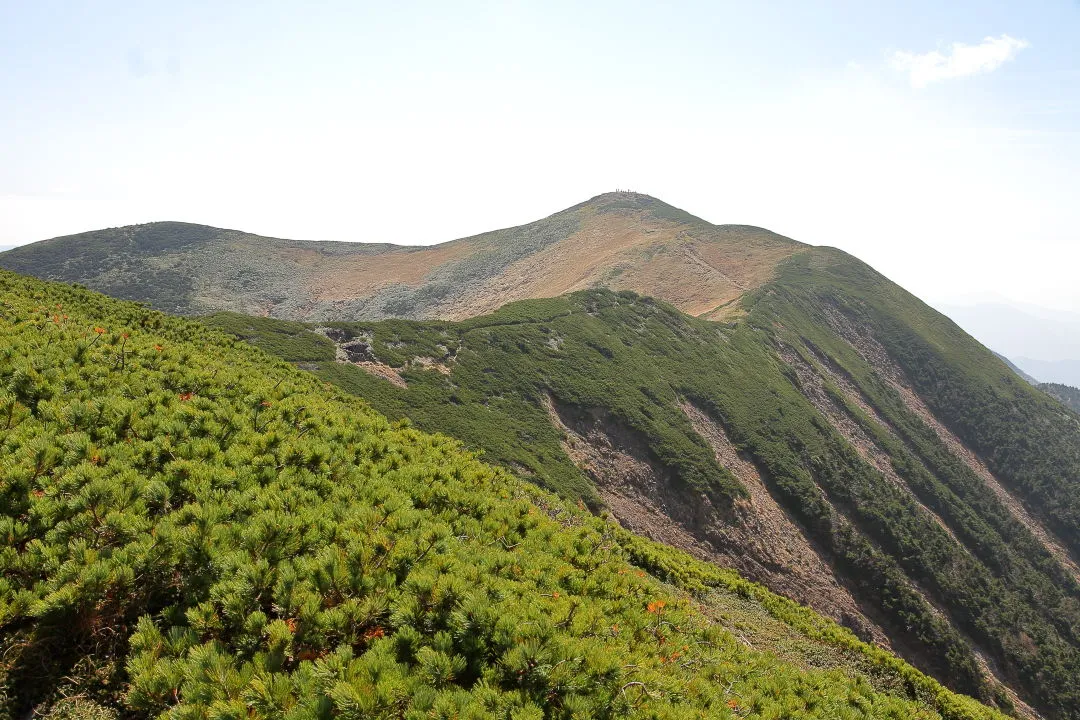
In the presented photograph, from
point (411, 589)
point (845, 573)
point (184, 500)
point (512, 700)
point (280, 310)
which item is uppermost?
point (280, 310)

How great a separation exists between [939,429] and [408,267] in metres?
90.9

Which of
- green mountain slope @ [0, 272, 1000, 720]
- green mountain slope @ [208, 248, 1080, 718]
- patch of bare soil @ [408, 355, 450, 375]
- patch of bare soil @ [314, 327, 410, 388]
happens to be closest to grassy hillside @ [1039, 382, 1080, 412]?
green mountain slope @ [208, 248, 1080, 718]

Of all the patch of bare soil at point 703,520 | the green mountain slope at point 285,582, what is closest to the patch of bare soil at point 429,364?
the patch of bare soil at point 703,520

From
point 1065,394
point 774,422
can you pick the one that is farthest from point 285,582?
point 1065,394

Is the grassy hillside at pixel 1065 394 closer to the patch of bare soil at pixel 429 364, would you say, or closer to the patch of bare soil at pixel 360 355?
the patch of bare soil at pixel 429 364

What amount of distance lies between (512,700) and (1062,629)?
5692 centimetres

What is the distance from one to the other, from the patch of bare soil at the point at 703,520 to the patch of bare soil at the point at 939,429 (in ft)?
112

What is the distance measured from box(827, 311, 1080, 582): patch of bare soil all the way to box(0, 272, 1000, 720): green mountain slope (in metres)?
61.1

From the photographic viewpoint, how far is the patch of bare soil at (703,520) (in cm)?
3109

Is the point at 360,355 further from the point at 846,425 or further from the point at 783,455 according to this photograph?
the point at 846,425

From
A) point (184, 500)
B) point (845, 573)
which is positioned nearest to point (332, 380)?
point (184, 500)

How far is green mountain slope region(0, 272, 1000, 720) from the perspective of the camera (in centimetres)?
445

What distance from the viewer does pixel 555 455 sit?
3231cm

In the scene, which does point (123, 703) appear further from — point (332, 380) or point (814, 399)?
point (814, 399)
